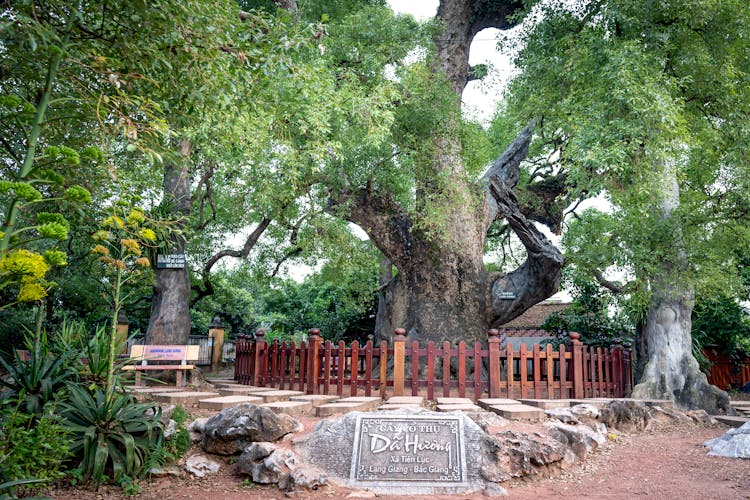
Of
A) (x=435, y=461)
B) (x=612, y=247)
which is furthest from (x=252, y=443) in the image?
(x=612, y=247)

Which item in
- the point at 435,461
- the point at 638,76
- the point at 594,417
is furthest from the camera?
the point at 638,76

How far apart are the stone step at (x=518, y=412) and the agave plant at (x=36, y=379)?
4796 millimetres

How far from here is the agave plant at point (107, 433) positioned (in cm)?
468

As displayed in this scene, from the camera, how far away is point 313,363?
8.07 metres

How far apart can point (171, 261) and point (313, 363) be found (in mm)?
4083

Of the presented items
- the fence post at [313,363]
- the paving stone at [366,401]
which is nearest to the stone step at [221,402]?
the paving stone at [366,401]

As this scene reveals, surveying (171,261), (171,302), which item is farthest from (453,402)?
(171,261)

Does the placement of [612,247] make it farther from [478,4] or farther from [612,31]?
[478,4]

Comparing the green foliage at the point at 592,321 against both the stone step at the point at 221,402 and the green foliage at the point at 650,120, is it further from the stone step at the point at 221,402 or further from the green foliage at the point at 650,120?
the stone step at the point at 221,402

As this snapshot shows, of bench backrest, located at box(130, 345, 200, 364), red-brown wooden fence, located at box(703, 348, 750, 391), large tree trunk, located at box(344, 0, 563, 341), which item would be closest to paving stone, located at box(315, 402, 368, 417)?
bench backrest, located at box(130, 345, 200, 364)

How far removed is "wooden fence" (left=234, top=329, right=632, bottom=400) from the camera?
7.62 meters

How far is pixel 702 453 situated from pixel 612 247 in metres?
3.65

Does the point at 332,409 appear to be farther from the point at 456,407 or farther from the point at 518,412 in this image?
the point at 518,412

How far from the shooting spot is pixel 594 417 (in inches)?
286
